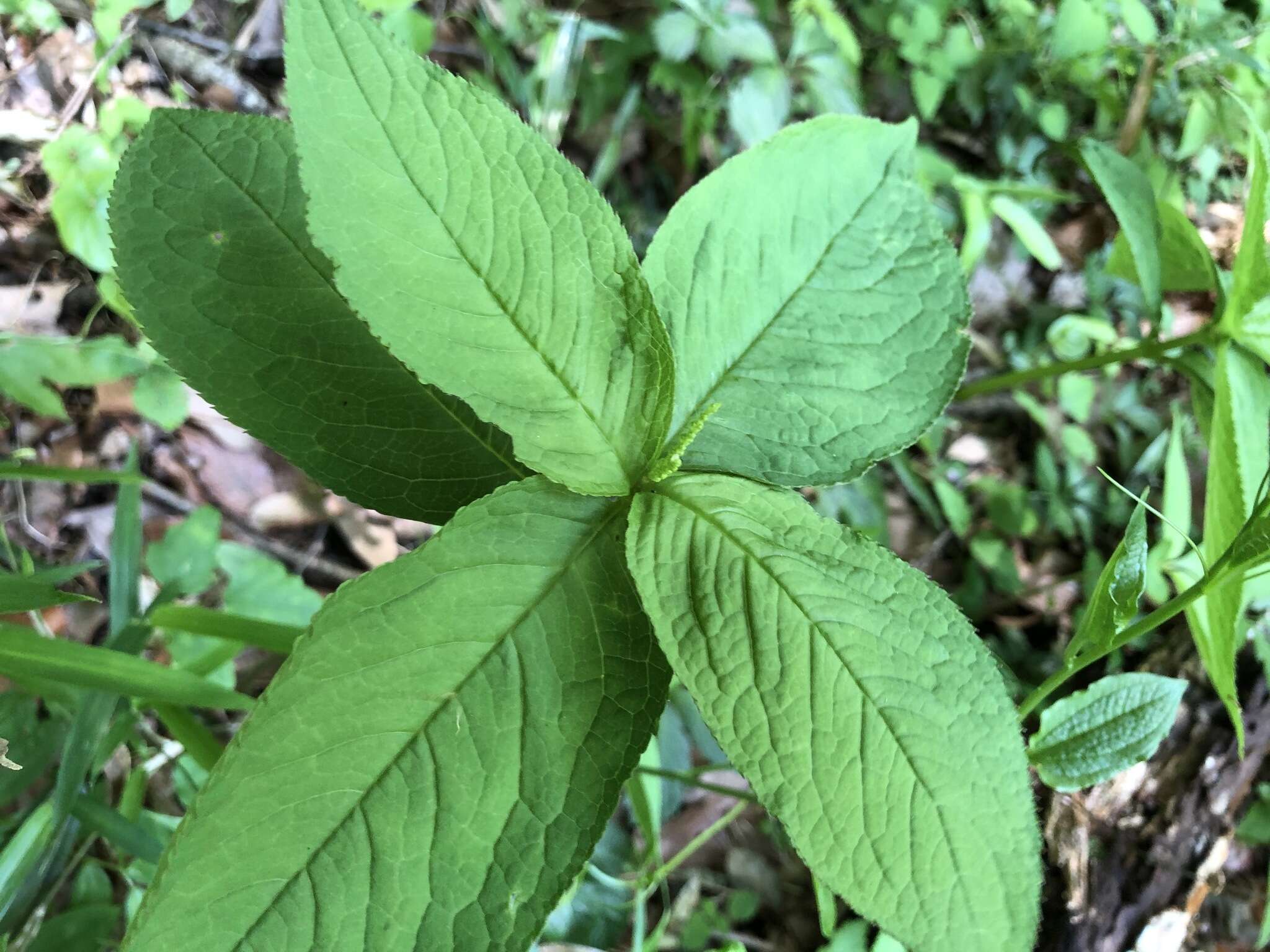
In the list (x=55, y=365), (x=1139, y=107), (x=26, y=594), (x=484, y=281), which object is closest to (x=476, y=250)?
(x=484, y=281)

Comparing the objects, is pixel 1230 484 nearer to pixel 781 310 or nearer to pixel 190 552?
pixel 781 310

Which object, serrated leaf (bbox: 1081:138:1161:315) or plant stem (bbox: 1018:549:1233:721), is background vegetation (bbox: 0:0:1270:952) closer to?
serrated leaf (bbox: 1081:138:1161:315)

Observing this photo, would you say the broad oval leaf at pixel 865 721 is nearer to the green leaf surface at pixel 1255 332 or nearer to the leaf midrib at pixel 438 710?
the leaf midrib at pixel 438 710

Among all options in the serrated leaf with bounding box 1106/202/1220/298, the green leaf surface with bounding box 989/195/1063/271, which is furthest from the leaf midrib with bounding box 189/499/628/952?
the green leaf surface with bounding box 989/195/1063/271

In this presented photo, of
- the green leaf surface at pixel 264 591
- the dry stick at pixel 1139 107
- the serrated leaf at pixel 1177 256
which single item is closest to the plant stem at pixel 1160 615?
the serrated leaf at pixel 1177 256

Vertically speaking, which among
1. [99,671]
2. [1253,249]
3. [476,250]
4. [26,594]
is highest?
[476,250]

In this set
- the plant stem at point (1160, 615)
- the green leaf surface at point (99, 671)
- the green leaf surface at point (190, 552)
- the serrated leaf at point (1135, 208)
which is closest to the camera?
the plant stem at point (1160, 615)
